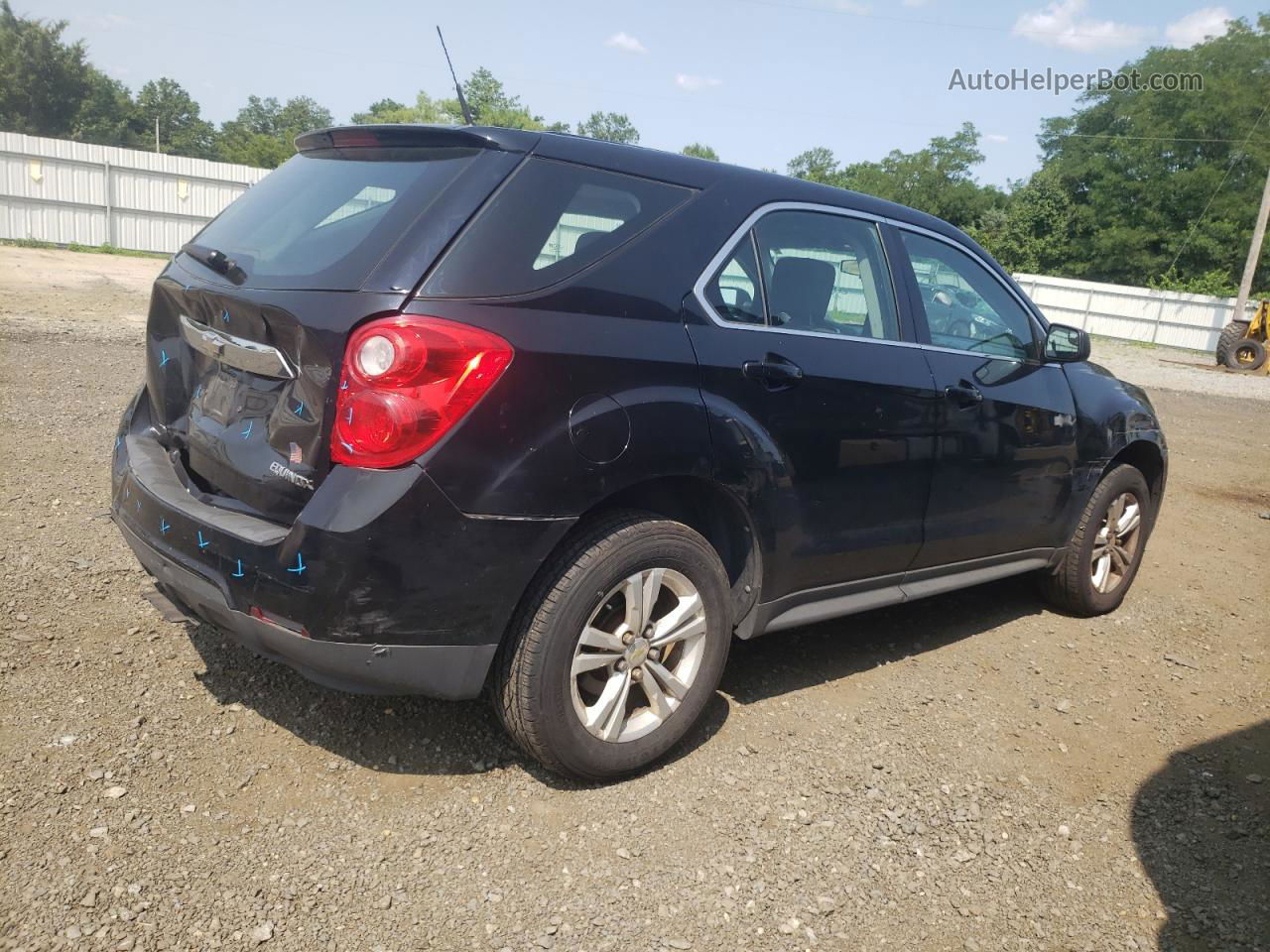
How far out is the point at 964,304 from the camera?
4047mm

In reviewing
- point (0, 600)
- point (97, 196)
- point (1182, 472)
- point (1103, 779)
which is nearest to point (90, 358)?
point (0, 600)

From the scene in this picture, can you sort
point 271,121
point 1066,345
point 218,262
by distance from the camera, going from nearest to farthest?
point 218,262 → point 1066,345 → point 271,121

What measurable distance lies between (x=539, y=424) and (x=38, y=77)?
86.9m

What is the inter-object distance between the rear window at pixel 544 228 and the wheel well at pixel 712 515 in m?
0.66

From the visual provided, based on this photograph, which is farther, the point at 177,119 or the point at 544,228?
the point at 177,119

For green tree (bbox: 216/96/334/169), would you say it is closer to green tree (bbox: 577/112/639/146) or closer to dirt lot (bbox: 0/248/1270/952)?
green tree (bbox: 577/112/639/146)

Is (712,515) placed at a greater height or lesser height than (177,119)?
lesser

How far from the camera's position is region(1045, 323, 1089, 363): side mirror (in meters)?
4.32

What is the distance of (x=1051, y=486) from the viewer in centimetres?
434

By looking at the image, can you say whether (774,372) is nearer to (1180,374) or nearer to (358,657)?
(358,657)

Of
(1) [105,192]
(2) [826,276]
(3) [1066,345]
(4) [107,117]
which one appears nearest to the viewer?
(2) [826,276]

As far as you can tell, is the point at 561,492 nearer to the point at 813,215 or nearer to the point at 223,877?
the point at 223,877

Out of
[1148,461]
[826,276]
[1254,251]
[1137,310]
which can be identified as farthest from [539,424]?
[1137,310]

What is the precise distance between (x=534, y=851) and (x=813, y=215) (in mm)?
2245
